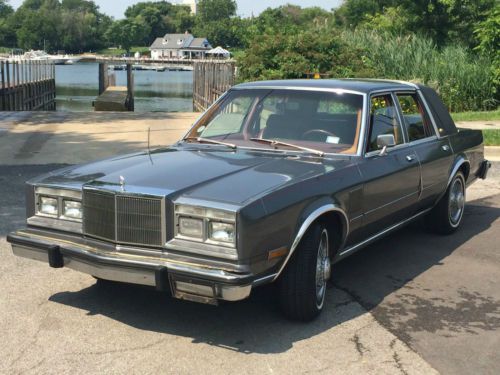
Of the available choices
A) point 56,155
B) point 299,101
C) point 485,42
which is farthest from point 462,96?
point 299,101

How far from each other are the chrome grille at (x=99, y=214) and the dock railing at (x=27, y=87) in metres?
29.2

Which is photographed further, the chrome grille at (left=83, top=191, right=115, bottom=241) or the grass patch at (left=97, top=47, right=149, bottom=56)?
the grass patch at (left=97, top=47, right=149, bottom=56)

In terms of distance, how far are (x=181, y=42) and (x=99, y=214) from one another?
547 feet

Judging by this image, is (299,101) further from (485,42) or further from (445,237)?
(485,42)

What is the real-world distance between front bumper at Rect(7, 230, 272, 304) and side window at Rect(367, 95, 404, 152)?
194 cm

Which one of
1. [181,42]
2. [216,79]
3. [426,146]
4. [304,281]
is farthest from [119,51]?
[304,281]

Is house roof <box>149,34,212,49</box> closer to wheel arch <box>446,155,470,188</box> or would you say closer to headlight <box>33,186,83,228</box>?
wheel arch <box>446,155,470,188</box>

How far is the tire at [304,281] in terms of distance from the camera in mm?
4438

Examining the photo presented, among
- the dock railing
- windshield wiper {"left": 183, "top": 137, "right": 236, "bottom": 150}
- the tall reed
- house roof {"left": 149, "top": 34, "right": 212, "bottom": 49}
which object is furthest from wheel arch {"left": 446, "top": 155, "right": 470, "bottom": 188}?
house roof {"left": 149, "top": 34, "right": 212, "bottom": 49}

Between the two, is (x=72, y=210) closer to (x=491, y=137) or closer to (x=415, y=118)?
(x=415, y=118)

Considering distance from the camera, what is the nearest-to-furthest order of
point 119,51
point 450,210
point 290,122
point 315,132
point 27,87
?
point 315,132
point 290,122
point 450,210
point 27,87
point 119,51

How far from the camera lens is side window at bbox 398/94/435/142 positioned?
6375mm

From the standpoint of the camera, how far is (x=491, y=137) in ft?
44.2

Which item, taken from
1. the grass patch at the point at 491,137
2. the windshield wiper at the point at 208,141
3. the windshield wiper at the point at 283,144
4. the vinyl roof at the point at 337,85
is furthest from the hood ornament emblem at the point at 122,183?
the grass patch at the point at 491,137
